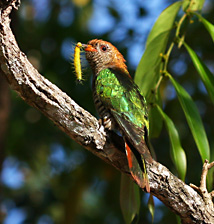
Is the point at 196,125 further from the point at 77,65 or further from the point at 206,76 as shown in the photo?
the point at 77,65

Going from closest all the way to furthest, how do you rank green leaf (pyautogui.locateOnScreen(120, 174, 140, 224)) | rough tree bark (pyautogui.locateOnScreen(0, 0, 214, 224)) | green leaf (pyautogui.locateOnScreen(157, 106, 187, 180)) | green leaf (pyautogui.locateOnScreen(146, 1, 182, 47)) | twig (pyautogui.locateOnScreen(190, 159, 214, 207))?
rough tree bark (pyautogui.locateOnScreen(0, 0, 214, 224)), twig (pyautogui.locateOnScreen(190, 159, 214, 207)), green leaf (pyautogui.locateOnScreen(157, 106, 187, 180)), green leaf (pyautogui.locateOnScreen(120, 174, 140, 224)), green leaf (pyautogui.locateOnScreen(146, 1, 182, 47))

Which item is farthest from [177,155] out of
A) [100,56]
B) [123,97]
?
[100,56]

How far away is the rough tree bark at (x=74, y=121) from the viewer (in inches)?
102

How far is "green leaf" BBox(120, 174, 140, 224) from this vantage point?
342 cm

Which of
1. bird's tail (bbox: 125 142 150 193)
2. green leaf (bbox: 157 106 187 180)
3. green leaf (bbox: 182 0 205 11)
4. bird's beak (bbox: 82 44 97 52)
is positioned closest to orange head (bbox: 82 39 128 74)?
bird's beak (bbox: 82 44 97 52)

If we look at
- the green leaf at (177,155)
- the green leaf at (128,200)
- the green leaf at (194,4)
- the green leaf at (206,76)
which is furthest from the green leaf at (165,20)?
the green leaf at (128,200)

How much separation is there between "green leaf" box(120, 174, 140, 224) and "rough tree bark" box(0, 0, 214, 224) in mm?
359

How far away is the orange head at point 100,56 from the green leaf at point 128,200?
124cm

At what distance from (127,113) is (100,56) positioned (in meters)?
1.12

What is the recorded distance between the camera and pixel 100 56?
4.36 metres

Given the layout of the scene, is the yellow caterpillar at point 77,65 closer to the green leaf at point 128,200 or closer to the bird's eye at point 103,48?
the bird's eye at point 103,48

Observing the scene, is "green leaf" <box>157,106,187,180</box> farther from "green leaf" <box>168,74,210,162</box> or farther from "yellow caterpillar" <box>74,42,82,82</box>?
"yellow caterpillar" <box>74,42,82,82</box>

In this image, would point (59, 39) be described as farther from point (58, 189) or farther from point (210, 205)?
point (210, 205)

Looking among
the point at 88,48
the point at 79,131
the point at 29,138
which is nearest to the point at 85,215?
the point at 29,138
